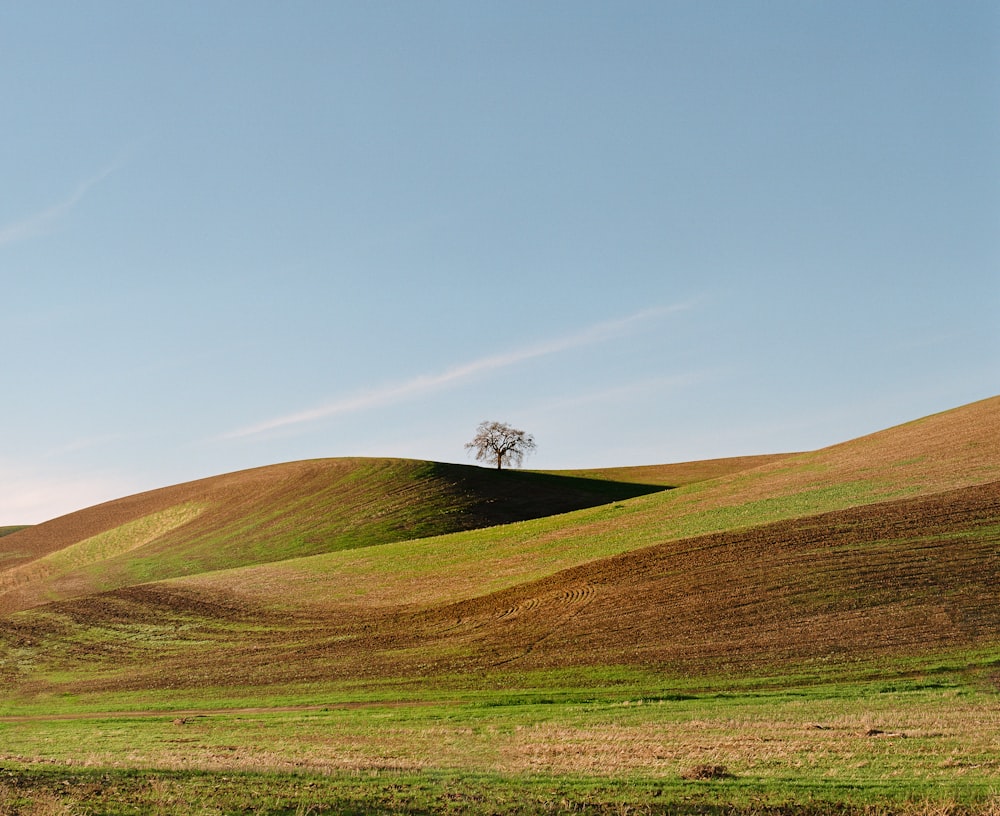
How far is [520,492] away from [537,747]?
203 feet

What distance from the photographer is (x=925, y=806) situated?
12117 mm

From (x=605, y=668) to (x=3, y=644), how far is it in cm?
2804

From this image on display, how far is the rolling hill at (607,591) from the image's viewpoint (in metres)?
28.8

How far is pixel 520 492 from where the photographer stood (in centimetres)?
7956

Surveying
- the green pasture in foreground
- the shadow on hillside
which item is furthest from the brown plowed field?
the shadow on hillside

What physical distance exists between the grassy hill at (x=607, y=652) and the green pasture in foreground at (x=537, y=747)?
10 centimetres

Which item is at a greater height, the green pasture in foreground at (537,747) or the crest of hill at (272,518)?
the crest of hill at (272,518)

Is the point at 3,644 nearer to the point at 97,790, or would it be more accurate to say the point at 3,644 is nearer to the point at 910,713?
the point at 97,790

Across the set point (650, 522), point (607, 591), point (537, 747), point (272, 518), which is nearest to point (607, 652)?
point (607, 591)

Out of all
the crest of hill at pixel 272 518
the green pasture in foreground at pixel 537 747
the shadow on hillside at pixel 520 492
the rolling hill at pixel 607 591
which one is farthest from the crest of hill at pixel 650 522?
the shadow on hillside at pixel 520 492

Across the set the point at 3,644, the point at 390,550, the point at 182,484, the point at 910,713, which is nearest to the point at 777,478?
the point at 390,550

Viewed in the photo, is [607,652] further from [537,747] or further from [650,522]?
[650,522]

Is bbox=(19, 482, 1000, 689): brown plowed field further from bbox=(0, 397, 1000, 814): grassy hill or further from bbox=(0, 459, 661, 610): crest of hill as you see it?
bbox=(0, 459, 661, 610): crest of hill

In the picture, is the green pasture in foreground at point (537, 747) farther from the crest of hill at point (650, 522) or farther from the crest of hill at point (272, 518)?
the crest of hill at point (272, 518)
